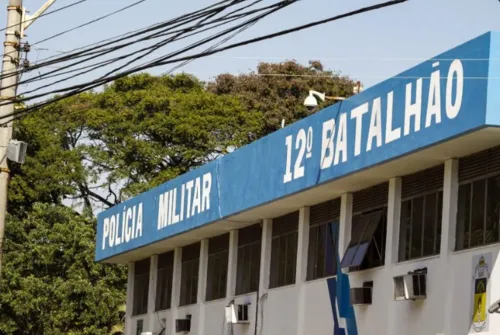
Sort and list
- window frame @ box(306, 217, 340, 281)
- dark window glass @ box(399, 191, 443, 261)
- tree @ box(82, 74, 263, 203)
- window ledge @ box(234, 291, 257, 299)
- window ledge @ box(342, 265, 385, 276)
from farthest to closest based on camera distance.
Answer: tree @ box(82, 74, 263, 203)
window ledge @ box(234, 291, 257, 299)
window frame @ box(306, 217, 340, 281)
window ledge @ box(342, 265, 385, 276)
dark window glass @ box(399, 191, 443, 261)

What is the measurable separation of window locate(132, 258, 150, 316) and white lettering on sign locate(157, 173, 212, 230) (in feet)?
16.7

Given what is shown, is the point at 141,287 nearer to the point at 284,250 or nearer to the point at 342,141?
the point at 284,250

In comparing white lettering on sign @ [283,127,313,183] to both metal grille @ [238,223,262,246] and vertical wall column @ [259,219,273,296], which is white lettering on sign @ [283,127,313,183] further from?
metal grille @ [238,223,262,246]

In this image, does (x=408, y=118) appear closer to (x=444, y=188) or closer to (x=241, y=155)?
(x=444, y=188)

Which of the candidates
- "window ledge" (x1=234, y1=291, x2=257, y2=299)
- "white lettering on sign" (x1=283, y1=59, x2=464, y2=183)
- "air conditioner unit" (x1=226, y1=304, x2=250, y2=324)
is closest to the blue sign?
"white lettering on sign" (x1=283, y1=59, x2=464, y2=183)

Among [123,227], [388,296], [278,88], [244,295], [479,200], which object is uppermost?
[278,88]

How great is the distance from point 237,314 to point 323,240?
12.8ft

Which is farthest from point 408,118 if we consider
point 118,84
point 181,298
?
point 118,84

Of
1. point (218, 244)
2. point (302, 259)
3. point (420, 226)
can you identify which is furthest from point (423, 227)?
point (218, 244)

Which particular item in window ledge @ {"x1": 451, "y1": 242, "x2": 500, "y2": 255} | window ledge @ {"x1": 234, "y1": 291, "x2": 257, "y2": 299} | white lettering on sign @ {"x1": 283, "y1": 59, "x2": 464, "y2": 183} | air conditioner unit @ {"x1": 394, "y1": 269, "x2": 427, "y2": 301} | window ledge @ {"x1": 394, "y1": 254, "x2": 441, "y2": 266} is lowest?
air conditioner unit @ {"x1": 394, "y1": 269, "x2": 427, "y2": 301}

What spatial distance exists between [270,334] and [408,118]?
8130 millimetres

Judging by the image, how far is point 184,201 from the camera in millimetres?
28000

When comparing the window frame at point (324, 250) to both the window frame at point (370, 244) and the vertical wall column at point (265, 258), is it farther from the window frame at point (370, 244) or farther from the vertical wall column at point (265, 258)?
the vertical wall column at point (265, 258)

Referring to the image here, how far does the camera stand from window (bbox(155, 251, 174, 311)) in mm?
32094
